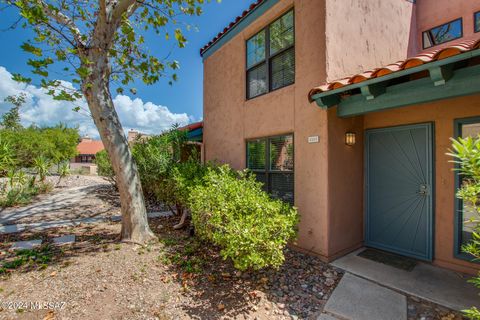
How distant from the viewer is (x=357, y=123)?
5395 millimetres

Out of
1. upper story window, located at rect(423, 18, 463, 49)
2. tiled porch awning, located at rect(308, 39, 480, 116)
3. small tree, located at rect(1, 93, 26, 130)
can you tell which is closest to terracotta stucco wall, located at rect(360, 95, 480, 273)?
tiled porch awning, located at rect(308, 39, 480, 116)

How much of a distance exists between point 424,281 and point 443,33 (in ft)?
22.8

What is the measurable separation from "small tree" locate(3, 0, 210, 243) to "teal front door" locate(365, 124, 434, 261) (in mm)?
5273

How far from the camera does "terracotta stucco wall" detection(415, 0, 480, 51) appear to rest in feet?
21.2

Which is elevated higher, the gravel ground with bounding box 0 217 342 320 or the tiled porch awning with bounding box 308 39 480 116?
the tiled porch awning with bounding box 308 39 480 116

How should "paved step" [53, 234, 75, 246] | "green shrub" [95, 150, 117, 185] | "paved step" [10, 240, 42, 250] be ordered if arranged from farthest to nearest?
"green shrub" [95, 150, 117, 185] < "paved step" [53, 234, 75, 246] < "paved step" [10, 240, 42, 250]

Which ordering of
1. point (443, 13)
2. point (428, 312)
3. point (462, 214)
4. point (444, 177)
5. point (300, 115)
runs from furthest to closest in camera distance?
1. point (443, 13)
2. point (300, 115)
3. point (444, 177)
4. point (462, 214)
5. point (428, 312)

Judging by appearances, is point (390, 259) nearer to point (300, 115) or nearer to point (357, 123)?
point (357, 123)

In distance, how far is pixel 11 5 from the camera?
4980 millimetres

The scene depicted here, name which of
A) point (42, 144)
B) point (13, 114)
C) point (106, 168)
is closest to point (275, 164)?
point (106, 168)

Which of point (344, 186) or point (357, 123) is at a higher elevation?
point (357, 123)

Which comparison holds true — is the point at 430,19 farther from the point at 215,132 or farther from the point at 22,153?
the point at 22,153

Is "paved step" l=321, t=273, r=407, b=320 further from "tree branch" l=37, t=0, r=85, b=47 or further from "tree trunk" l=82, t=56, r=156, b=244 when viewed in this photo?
"tree branch" l=37, t=0, r=85, b=47

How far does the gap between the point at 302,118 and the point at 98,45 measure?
4.52m
